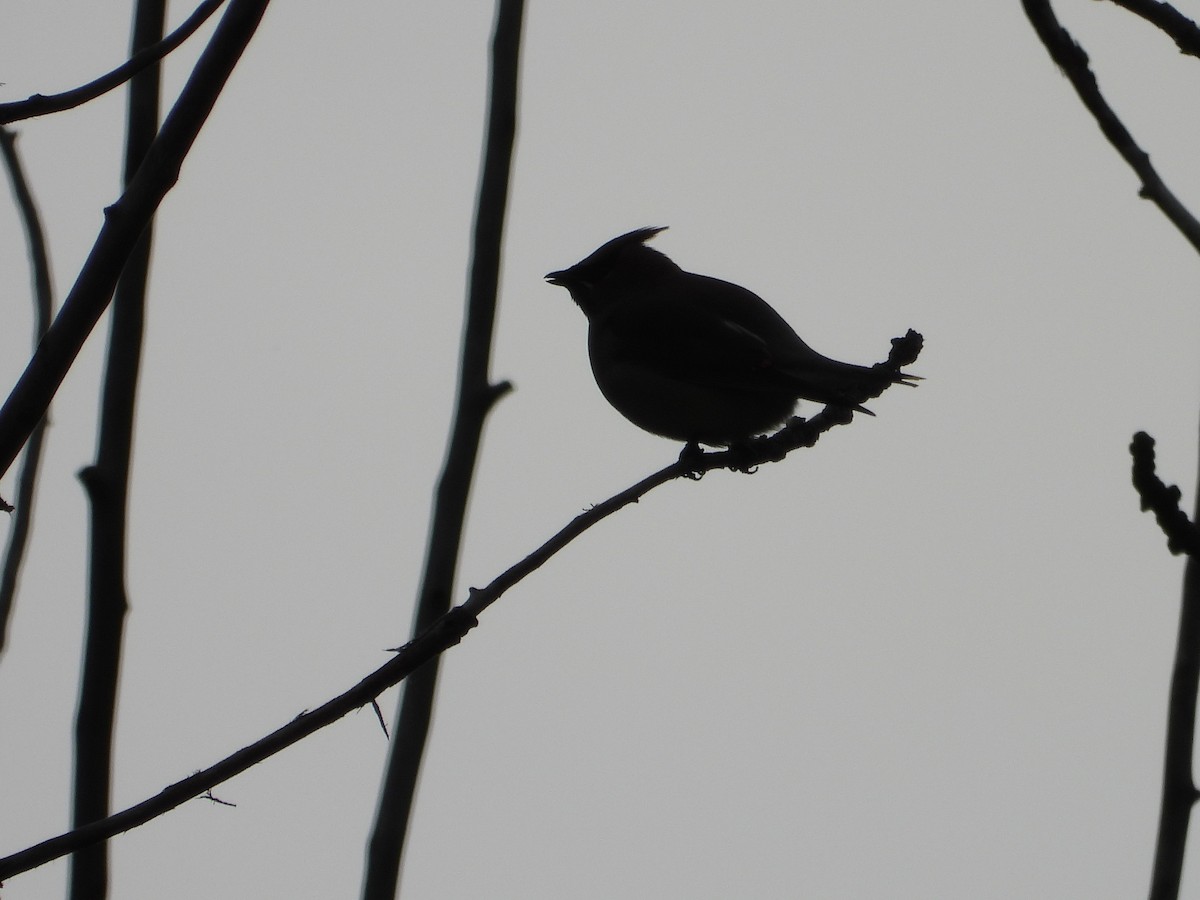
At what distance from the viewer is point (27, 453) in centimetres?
334

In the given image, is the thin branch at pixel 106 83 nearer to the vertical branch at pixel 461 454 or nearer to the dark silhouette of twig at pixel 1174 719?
the vertical branch at pixel 461 454

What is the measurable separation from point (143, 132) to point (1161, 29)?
166 cm

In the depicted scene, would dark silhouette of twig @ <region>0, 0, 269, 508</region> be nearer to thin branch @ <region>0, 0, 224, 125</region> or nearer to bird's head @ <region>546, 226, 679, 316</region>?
thin branch @ <region>0, 0, 224, 125</region>

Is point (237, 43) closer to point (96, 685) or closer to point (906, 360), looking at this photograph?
point (96, 685)

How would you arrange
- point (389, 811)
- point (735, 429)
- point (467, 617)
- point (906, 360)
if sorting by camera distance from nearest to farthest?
point (467, 617)
point (389, 811)
point (906, 360)
point (735, 429)

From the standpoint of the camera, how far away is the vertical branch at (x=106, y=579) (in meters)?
2.30

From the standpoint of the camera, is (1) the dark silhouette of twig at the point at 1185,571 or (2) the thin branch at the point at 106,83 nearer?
(1) the dark silhouette of twig at the point at 1185,571

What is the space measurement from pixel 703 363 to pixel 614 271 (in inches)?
65.9

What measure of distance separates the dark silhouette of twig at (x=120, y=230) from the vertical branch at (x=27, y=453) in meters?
1.19

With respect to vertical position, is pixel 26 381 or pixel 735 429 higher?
pixel 735 429

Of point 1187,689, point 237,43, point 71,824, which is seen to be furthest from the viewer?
point 71,824

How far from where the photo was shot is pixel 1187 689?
183 centimetres

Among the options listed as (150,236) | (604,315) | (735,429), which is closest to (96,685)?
(150,236)

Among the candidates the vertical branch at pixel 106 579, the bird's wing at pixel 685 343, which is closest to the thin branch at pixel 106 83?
the vertical branch at pixel 106 579
